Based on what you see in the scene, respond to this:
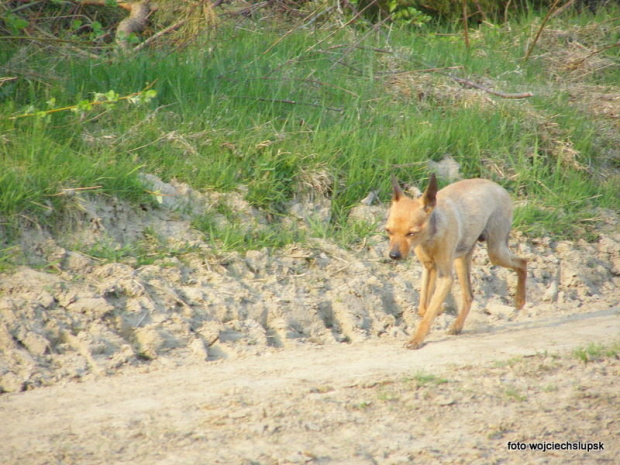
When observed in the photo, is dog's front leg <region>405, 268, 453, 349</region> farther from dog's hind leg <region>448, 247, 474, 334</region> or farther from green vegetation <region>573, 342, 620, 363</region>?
green vegetation <region>573, 342, 620, 363</region>

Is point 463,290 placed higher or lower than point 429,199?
lower

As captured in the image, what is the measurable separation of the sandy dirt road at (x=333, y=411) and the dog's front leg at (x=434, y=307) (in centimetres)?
30

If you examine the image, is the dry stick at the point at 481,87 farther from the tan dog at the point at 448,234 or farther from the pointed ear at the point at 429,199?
the pointed ear at the point at 429,199

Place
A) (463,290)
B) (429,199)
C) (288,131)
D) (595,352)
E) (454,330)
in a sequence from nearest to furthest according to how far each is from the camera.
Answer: (595,352) → (429,199) → (454,330) → (463,290) → (288,131)

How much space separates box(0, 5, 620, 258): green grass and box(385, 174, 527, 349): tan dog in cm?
123

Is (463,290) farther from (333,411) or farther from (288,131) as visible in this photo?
(288,131)

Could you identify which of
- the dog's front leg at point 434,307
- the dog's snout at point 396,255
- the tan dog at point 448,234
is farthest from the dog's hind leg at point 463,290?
the dog's snout at point 396,255

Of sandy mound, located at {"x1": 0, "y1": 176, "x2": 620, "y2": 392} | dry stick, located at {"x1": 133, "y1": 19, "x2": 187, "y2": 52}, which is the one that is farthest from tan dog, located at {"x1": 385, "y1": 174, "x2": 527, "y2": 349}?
dry stick, located at {"x1": 133, "y1": 19, "x2": 187, "y2": 52}

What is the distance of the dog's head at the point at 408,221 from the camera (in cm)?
561

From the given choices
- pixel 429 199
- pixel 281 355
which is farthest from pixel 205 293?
pixel 429 199

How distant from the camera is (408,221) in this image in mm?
5641

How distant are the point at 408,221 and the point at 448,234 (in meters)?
0.51

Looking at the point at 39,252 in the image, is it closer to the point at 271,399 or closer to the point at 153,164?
the point at 153,164

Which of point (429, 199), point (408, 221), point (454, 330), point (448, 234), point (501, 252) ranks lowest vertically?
point (454, 330)
